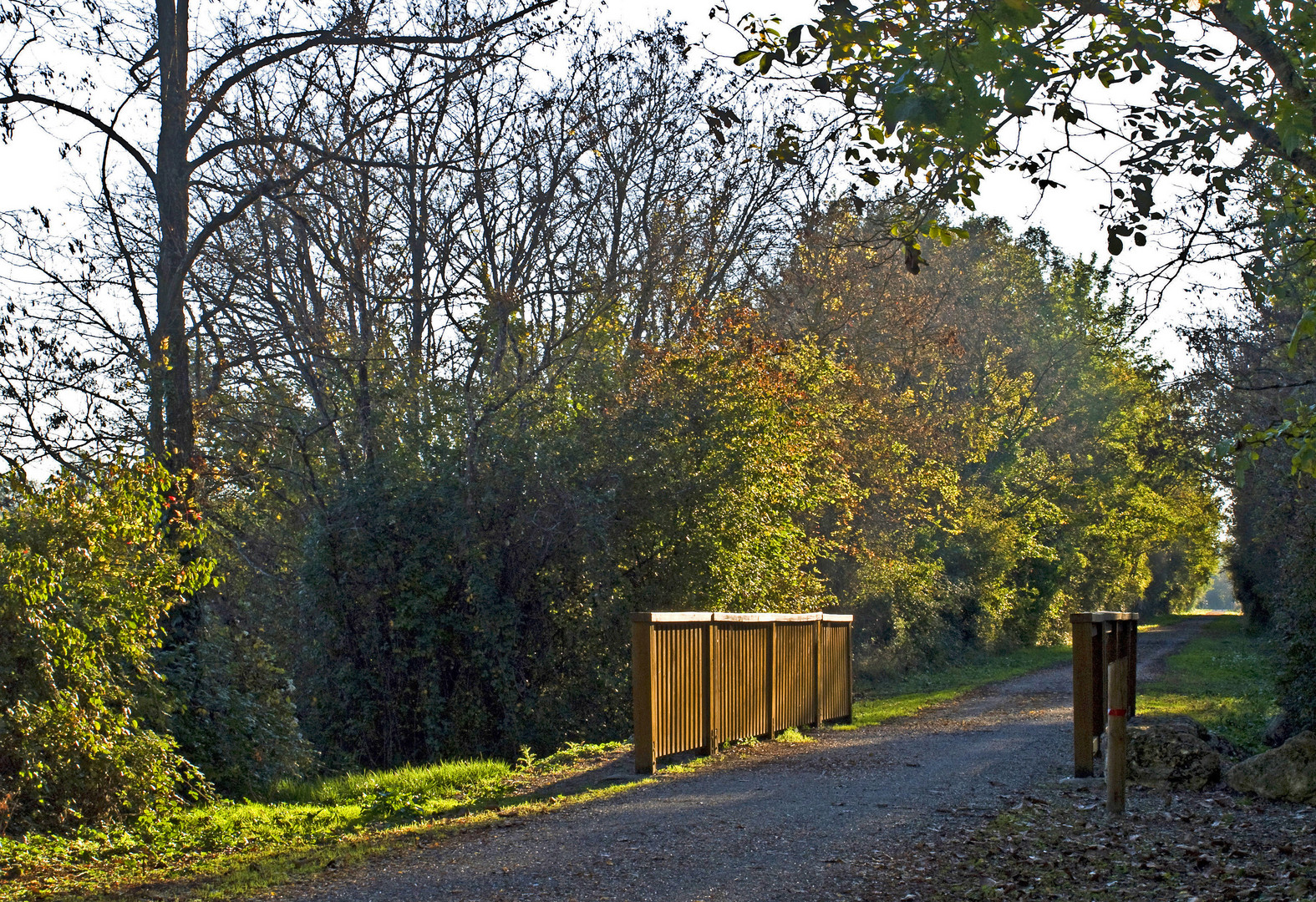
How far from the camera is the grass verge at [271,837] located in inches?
272

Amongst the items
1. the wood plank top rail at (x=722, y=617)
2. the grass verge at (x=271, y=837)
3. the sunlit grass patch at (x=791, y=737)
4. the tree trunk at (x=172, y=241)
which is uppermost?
the tree trunk at (x=172, y=241)

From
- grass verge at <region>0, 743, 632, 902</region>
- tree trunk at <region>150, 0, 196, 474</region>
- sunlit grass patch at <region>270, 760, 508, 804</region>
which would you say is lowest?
sunlit grass patch at <region>270, 760, 508, 804</region>

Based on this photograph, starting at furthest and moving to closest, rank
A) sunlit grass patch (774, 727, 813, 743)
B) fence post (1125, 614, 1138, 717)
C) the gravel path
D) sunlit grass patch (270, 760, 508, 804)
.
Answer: sunlit grass patch (774, 727, 813, 743) < fence post (1125, 614, 1138, 717) < sunlit grass patch (270, 760, 508, 804) < the gravel path

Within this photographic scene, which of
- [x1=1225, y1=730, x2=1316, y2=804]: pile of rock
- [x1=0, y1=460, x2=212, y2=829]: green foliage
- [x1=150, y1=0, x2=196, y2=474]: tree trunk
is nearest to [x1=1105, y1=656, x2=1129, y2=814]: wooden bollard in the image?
[x1=1225, y1=730, x2=1316, y2=804]: pile of rock

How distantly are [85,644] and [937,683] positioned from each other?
20915 millimetres

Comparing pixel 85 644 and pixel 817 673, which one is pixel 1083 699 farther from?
pixel 85 644

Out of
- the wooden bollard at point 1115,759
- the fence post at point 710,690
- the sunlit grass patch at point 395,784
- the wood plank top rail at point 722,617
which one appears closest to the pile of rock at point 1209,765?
the wooden bollard at point 1115,759

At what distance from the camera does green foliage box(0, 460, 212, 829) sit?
8.28m

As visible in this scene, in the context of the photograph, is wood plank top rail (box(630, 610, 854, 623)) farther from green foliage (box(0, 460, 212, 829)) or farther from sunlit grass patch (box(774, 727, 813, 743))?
green foliage (box(0, 460, 212, 829))

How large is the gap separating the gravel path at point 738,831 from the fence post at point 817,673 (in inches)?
91.7

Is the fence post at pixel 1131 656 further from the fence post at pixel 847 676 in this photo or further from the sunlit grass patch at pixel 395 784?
the sunlit grass patch at pixel 395 784

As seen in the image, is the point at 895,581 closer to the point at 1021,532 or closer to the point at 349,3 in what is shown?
the point at 1021,532

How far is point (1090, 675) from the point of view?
444 inches

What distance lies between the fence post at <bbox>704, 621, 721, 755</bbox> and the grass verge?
1881 millimetres
